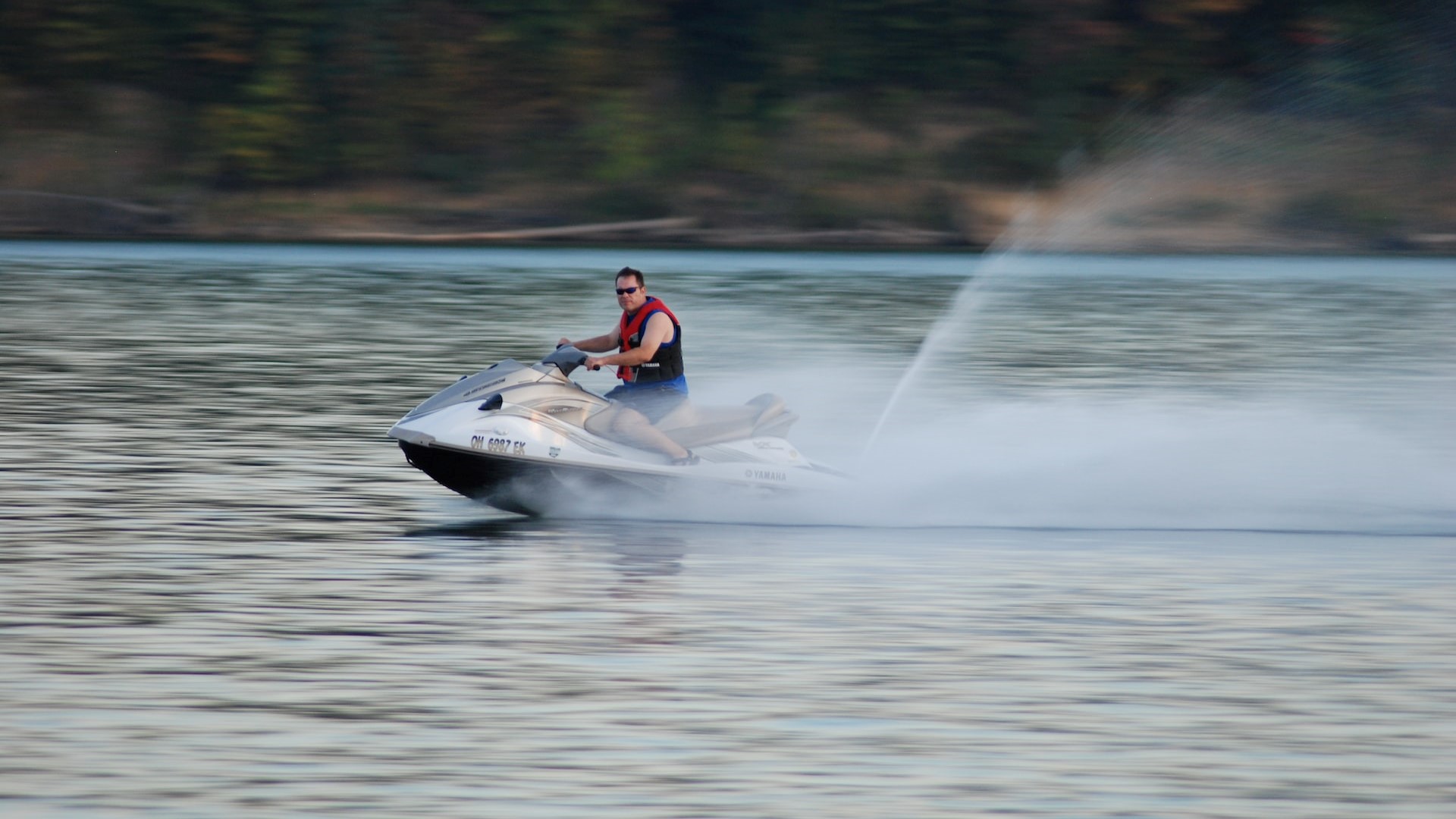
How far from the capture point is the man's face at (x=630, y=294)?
11.9 meters

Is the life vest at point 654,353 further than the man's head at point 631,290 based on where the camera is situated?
Yes

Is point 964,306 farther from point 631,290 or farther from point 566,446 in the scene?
point 566,446

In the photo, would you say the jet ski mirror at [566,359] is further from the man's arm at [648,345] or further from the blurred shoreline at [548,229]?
the blurred shoreline at [548,229]

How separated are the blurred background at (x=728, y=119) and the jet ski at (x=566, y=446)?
4307 centimetres

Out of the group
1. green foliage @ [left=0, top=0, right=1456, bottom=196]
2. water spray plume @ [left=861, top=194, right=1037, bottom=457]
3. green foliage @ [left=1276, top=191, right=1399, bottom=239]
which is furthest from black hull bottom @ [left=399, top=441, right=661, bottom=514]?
green foliage @ [left=0, top=0, right=1456, bottom=196]

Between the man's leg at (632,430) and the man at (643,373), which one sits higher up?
the man at (643,373)

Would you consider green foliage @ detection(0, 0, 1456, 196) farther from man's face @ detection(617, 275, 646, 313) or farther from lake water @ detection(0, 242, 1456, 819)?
man's face @ detection(617, 275, 646, 313)

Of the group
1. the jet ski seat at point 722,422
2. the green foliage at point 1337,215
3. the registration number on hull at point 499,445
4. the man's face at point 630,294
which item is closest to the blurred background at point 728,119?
the green foliage at point 1337,215

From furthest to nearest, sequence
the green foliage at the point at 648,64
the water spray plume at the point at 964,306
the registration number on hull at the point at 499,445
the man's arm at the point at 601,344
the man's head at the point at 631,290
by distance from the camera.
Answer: the green foliage at the point at 648,64, the water spray plume at the point at 964,306, the man's arm at the point at 601,344, the man's head at the point at 631,290, the registration number on hull at the point at 499,445

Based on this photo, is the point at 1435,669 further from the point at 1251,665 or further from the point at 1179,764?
the point at 1179,764

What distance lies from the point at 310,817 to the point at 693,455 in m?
5.52

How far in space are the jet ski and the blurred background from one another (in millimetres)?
43068

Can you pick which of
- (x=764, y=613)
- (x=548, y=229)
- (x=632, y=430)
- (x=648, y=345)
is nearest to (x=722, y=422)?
(x=632, y=430)

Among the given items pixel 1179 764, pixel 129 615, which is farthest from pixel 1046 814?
pixel 129 615
